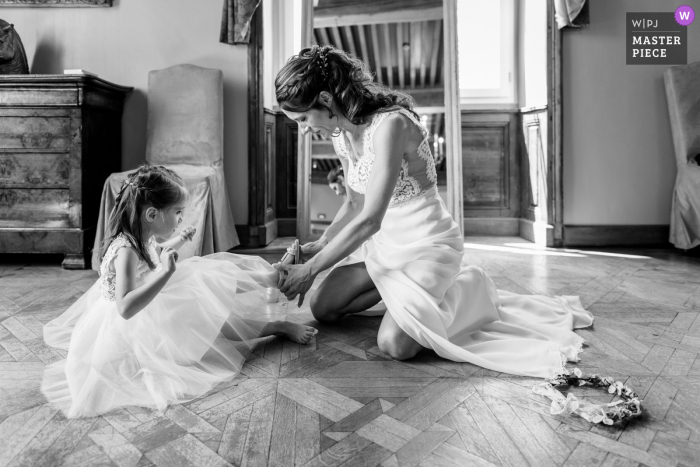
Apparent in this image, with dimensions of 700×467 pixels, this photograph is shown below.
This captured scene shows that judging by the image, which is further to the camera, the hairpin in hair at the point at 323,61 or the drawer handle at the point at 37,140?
the drawer handle at the point at 37,140

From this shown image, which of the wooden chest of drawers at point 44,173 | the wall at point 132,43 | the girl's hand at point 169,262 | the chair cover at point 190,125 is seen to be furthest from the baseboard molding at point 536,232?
the girl's hand at point 169,262

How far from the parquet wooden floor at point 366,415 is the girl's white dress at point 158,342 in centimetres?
5

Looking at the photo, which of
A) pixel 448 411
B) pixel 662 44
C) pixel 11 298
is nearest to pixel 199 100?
pixel 11 298

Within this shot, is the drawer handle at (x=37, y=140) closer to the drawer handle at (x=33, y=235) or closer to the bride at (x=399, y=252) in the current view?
the drawer handle at (x=33, y=235)

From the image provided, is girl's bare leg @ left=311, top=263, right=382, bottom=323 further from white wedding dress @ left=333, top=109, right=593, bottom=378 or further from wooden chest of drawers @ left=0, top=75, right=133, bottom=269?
wooden chest of drawers @ left=0, top=75, right=133, bottom=269

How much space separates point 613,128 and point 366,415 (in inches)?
129

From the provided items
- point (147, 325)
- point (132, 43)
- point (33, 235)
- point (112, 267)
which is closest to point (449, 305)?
point (147, 325)

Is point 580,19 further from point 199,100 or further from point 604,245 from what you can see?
point 199,100

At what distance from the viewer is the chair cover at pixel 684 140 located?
3.51 m

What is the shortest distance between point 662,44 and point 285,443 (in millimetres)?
3848

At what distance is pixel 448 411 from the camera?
1.27 meters

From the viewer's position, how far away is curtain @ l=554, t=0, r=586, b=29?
3613 millimetres

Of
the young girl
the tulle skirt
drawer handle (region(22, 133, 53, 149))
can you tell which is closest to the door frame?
drawer handle (region(22, 133, 53, 149))

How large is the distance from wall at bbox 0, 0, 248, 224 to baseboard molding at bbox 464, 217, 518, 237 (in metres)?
2.07
